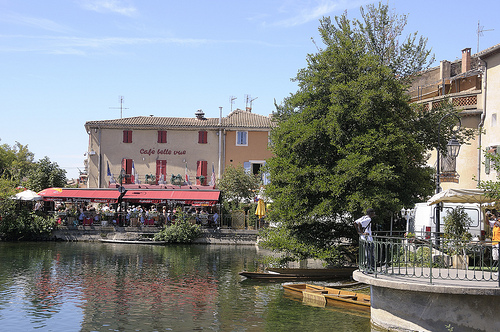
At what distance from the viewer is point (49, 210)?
4959cm

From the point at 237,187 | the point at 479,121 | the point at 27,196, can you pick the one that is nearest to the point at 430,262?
the point at 479,121

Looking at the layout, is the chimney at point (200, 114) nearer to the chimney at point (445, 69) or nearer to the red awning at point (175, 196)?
the red awning at point (175, 196)

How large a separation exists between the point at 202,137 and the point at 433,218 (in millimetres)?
33772

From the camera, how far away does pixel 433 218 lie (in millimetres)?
26203

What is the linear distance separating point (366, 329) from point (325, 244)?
33.5ft

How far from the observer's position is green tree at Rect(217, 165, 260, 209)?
49219 millimetres

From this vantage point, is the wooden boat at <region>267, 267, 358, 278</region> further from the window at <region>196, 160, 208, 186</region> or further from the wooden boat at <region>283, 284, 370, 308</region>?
the window at <region>196, 160, 208, 186</region>

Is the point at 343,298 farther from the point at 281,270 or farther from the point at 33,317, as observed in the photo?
the point at 33,317

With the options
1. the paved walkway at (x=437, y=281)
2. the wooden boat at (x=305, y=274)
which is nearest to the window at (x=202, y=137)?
the wooden boat at (x=305, y=274)

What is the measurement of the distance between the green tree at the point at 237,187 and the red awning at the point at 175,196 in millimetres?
909

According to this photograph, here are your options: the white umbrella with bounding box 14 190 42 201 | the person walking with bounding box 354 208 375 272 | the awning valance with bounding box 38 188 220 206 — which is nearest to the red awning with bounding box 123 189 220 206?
the awning valance with bounding box 38 188 220 206

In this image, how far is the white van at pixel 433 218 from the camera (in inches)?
1030

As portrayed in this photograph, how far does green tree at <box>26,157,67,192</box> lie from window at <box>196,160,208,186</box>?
13.3 meters

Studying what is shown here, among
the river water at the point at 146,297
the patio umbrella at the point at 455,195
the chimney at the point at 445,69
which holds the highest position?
the chimney at the point at 445,69
